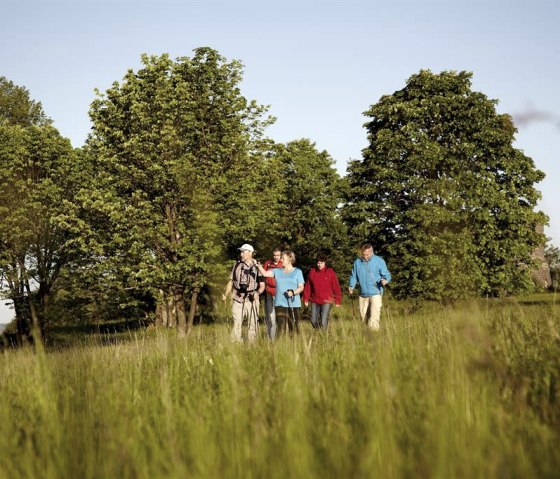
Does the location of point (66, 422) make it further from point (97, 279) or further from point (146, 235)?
point (97, 279)

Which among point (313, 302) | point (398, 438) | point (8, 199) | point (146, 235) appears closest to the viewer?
A: point (398, 438)

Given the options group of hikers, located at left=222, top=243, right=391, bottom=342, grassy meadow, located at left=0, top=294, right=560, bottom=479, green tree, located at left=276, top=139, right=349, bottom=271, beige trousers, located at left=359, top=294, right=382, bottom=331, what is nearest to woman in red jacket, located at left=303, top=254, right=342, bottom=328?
group of hikers, located at left=222, top=243, right=391, bottom=342

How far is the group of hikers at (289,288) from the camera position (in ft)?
42.4

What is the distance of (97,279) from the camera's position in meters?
28.1

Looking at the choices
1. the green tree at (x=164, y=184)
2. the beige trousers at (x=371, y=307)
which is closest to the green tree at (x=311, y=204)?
the green tree at (x=164, y=184)

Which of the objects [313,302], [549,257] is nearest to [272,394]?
[313,302]

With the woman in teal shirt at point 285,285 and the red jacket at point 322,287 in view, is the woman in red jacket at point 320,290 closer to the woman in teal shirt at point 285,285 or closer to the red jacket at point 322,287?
the red jacket at point 322,287

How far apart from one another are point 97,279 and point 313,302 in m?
15.5

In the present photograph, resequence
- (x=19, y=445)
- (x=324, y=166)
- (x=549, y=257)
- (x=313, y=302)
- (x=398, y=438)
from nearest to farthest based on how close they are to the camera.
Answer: (x=398, y=438), (x=19, y=445), (x=313, y=302), (x=324, y=166), (x=549, y=257)

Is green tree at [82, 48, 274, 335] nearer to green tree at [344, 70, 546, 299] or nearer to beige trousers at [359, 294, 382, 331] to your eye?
green tree at [344, 70, 546, 299]

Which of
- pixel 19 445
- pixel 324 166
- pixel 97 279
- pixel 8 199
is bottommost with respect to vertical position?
pixel 19 445

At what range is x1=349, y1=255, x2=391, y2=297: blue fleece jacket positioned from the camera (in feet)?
46.0

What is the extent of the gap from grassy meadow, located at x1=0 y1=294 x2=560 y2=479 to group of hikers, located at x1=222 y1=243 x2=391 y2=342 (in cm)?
723

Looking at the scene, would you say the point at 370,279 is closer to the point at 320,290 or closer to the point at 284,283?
the point at 320,290
